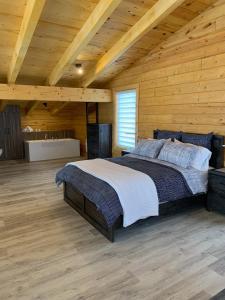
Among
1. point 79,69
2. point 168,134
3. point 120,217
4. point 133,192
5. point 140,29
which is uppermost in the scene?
point 140,29

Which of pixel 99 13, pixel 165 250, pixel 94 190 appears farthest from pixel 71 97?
pixel 165 250

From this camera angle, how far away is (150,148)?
384 cm

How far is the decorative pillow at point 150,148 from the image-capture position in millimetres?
3754

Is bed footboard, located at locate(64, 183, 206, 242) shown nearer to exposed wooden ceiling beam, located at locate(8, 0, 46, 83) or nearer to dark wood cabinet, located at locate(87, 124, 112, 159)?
exposed wooden ceiling beam, located at locate(8, 0, 46, 83)

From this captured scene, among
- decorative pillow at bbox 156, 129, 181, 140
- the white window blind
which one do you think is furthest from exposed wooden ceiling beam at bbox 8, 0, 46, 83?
decorative pillow at bbox 156, 129, 181, 140

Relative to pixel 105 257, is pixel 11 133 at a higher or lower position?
higher

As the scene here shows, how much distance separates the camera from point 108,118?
20.4 feet

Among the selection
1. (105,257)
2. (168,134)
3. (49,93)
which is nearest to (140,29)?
(168,134)

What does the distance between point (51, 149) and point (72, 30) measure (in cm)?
392

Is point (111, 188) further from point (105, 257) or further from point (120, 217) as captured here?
point (105, 257)

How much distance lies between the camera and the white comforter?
7.97ft

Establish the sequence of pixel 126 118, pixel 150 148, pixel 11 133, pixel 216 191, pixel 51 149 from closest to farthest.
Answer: pixel 216 191 → pixel 150 148 → pixel 126 118 → pixel 11 133 → pixel 51 149

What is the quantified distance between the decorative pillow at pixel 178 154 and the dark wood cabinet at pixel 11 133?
4.76m

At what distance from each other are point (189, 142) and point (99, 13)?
92.0 inches
